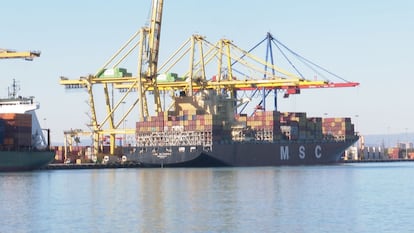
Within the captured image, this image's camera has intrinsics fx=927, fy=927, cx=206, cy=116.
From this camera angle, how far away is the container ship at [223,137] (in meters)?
103

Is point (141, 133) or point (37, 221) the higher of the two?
point (141, 133)

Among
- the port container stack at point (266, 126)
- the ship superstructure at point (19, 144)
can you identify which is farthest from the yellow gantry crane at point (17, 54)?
the port container stack at point (266, 126)

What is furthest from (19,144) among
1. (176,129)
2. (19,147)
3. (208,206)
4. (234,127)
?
(208,206)

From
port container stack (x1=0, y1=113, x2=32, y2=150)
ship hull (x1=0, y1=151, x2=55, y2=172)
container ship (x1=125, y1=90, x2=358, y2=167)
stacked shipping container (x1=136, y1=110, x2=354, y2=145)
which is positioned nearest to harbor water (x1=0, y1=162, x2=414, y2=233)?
ship hull (x1=0, y1=151, x2=55, y2=172)

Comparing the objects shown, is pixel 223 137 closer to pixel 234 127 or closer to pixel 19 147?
pixel 234 127

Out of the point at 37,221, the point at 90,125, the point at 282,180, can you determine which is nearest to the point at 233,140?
the point at 90,125

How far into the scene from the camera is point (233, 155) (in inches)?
4082

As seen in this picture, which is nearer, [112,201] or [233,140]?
[112,201]

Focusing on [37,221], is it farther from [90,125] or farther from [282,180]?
[90,125]

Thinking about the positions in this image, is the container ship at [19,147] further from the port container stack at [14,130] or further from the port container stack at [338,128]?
the port container stack at [338,128]

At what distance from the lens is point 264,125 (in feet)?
363

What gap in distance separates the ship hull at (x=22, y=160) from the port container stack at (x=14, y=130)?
740mm

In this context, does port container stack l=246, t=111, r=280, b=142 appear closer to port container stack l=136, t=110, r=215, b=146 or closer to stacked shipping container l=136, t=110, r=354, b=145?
stacked shipping container l=136, t=110, r=354, b=145

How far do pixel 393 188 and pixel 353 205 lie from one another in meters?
15.4
